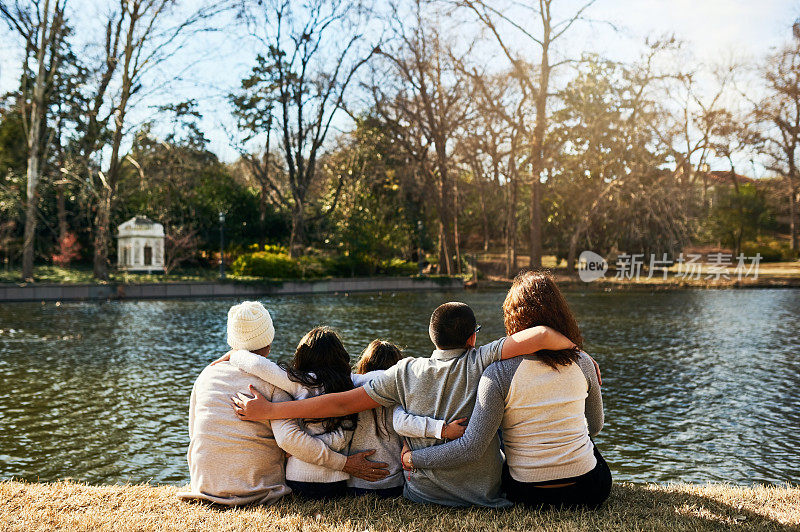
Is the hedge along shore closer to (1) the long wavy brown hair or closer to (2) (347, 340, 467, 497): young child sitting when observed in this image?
(2) (347, 340, 467, 497): young child sitting

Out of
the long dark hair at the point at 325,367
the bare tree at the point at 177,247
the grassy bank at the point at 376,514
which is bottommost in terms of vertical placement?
the grassy bank at the point at 376,514

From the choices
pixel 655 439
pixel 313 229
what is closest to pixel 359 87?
pixel 313 229

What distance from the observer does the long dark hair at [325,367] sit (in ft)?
11.7

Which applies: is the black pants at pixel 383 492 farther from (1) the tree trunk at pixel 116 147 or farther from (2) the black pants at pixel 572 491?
(1) the tree trunk at pixel 116 147

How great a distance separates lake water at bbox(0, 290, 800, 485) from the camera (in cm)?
578

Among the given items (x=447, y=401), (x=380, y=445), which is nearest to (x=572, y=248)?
(x=380, y=445)

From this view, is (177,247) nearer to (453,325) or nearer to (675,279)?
(675,279)

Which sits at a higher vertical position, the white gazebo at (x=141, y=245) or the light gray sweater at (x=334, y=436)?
the white gazebo at (x=141, y=245)

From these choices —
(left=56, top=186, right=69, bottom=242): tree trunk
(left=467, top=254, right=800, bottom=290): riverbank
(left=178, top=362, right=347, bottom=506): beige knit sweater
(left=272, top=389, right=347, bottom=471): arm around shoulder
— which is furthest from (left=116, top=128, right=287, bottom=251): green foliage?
(left=272, top=389, right=347, bottom=471): arm around shoulder

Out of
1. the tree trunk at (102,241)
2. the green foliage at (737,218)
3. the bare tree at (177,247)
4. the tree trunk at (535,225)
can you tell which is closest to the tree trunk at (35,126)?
the tree trunk at (102,241)

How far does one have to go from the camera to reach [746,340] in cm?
1270

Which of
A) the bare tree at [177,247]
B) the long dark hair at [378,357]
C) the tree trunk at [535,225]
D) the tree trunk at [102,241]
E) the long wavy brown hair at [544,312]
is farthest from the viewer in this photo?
the tree trunk at [535,225]

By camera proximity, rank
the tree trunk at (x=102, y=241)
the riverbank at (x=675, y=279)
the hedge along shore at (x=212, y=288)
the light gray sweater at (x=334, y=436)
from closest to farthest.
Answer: the light gray sweater at (x=334, y=436)
the hedge along shore at (x=212, y=288)
the tree trunk at (x=102, y=241)
the riverbank at (x=675, y=279)

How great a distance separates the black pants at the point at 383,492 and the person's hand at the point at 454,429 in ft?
1.96
